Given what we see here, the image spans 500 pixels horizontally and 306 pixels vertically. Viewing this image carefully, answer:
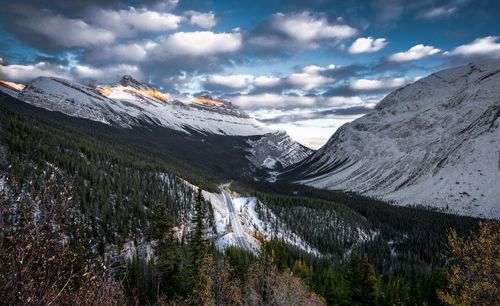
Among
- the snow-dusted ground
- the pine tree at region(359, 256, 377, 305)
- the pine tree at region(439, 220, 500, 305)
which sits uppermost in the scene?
the pine tree at region(439, 220, 500, 305)

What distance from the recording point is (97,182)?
129 m

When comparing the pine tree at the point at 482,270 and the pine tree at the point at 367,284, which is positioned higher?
the pine tree at the point at 482,270

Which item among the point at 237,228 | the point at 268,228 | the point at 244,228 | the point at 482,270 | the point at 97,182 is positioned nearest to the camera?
the point at 482,270

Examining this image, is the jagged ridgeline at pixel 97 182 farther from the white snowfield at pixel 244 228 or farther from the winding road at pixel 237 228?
the winding road at pixel 237 228

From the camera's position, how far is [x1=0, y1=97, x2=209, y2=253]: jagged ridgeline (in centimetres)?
10532

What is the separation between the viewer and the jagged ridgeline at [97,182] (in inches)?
4146

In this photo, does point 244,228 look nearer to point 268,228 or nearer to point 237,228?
point 237,228

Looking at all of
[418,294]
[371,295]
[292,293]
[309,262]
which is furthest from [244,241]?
[292,293]

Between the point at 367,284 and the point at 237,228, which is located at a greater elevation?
the point at 367,284

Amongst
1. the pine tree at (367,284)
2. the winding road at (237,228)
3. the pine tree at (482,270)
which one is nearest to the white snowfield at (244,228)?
the winding road at (237,228)

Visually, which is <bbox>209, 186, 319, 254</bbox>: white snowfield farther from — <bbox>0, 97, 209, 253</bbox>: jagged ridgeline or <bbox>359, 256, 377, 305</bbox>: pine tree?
<bbox>359, 256, 377, 305</bbox>: pine tree

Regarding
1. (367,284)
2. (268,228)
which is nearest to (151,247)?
(367,284)

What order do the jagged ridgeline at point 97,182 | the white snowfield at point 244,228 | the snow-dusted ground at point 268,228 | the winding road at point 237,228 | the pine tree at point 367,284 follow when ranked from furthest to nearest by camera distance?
1. the snow-dusted ground at point 268,228
2. the white snowfield at point 244,228
3. the winding road at point 237,228
4. the jagged ridgeline at point 97,182
5. the pine tree at point 367,284

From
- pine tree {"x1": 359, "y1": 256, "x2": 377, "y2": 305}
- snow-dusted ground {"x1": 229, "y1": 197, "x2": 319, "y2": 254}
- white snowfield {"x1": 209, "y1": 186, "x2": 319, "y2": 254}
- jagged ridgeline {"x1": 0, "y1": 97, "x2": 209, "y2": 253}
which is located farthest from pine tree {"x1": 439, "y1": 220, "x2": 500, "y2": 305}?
snow-dusted ground {"x1": 229, "y1": 197, "x2": 319, "y2": 254}
